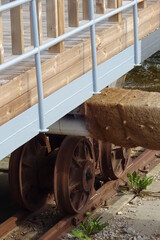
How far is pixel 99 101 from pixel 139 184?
11.3 ft

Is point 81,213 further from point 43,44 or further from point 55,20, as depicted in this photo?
point 43,44

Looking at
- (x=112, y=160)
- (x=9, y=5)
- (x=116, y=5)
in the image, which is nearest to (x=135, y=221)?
(x=112, y=160)

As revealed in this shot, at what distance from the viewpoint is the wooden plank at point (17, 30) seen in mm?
6262

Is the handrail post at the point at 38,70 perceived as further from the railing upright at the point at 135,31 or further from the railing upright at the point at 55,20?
the railing upright at the point at 135,31

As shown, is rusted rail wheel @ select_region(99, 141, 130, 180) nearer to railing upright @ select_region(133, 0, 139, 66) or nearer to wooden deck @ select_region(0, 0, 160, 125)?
wooden deck @ select_region(0, 0, 160, 125)

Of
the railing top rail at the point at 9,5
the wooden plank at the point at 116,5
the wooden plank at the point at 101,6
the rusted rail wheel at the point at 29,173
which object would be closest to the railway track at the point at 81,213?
the rusted rail wheel at the point at 29,173

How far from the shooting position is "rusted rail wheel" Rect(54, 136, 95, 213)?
10.0 m

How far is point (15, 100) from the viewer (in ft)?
20.5

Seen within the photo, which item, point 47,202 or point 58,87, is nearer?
point 58,87

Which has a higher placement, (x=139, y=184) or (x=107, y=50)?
(x=107, y=50)

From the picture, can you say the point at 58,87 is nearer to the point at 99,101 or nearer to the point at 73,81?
the point at 73,81

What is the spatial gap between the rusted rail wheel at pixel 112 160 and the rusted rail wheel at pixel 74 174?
471 mm

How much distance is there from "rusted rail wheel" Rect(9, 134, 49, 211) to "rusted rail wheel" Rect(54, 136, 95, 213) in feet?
1.66

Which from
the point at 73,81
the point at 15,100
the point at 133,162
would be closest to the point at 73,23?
the point at 73,81
